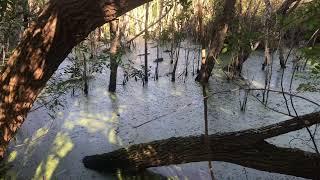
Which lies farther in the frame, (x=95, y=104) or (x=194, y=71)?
(x=194, y=71)

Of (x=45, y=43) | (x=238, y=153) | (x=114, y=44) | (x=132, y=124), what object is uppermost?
(x=45, y=43)

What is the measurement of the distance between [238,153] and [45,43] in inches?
72.7

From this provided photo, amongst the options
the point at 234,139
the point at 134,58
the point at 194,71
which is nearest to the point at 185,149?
the point at 234,139

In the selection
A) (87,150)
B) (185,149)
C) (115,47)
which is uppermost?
(115,47)

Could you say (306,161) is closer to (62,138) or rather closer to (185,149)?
(185,149)

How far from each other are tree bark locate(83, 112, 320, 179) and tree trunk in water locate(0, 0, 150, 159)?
4.69 feet

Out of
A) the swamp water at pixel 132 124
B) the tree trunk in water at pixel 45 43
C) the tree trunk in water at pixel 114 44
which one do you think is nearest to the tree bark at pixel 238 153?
the swamp water at pixel 132 124

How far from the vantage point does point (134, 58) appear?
29.8 ft

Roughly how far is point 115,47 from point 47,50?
4.53 meters

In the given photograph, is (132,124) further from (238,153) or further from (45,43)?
(45,43)

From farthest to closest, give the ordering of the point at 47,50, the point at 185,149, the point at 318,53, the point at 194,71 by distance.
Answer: the point at 194,71 → the point at 185,149 → the point at 47,50 → the point at 318,53

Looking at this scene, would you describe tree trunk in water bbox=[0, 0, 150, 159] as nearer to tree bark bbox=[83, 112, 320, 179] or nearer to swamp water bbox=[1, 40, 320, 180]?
swamp water bbox=[1, 40, 320, 180]

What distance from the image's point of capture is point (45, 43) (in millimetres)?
1772

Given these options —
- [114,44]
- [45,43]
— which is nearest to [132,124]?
[114,44]
